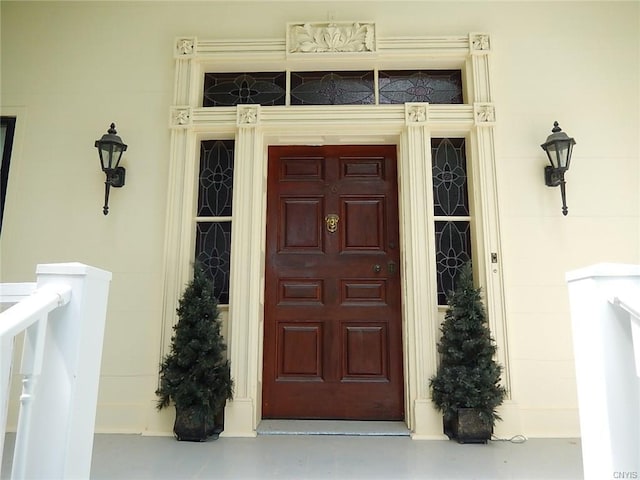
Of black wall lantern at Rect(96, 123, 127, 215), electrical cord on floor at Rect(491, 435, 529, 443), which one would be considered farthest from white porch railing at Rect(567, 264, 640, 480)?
black wall lantern at Rect(96, 123, 127, 215)

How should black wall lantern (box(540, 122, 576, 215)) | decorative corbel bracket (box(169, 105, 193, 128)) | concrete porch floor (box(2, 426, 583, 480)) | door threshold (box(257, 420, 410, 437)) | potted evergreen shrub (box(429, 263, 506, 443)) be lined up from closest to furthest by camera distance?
concrete porch floor (box(2, 426, 583, 480)) → potted evergreen shrub (box(429, 263, 506, 443)) → door threshold (box(257, 420, 410, 437)) → black wall lantern (box(540, 122, 576, 215)) → decorative corbel bracket (box(169, 105, 193, 128))

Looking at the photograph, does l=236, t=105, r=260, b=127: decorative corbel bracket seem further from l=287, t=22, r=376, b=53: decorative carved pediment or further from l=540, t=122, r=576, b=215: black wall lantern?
l=540, t=122, r=576, b=215: black wall lantern

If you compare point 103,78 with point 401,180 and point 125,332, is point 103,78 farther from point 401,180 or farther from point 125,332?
point 401,180

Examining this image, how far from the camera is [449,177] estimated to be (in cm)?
291

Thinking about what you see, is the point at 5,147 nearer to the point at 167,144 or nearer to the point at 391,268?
the point at 167,144

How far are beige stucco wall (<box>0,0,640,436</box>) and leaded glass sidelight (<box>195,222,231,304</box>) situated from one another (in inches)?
10.4

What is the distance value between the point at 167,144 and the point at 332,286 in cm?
153

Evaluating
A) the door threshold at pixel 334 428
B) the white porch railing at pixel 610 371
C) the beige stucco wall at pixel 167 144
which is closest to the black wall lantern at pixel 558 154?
the beige stucco wall at pixel 167 144

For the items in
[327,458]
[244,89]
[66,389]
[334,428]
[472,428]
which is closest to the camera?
[66,389]

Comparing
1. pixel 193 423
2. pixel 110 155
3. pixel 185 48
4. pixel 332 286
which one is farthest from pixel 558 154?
pixel 110 155

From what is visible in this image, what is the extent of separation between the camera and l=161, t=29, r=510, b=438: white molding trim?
8.66 ft

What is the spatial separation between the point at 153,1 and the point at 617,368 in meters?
3.58

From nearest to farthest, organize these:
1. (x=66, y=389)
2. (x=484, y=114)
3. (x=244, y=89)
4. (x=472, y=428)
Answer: (x=66, y=389) < (x=472, y=428) < (x=484, y=114) < (x=244, y=89)

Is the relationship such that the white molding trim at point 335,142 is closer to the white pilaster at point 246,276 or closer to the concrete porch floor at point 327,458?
the white pilaster at point 246,276
